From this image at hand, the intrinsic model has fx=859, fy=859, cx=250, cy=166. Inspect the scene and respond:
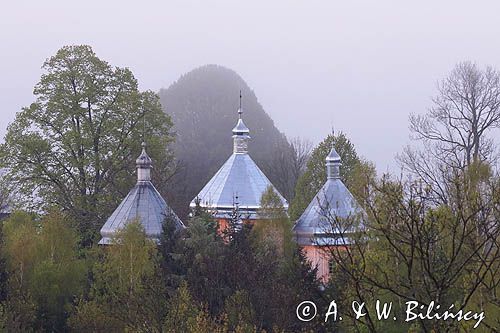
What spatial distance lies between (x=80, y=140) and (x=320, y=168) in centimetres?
1051

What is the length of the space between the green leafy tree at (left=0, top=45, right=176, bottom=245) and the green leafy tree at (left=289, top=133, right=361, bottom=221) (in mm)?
6904

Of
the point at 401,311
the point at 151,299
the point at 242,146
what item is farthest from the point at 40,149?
Result: the point at 401,311

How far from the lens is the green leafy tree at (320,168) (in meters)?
35.6

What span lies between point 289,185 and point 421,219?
1779 inches

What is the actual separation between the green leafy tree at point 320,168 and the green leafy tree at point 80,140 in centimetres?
690

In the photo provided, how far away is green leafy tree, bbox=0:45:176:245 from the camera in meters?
30.5

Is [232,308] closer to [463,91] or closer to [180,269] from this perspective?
[180,269]
